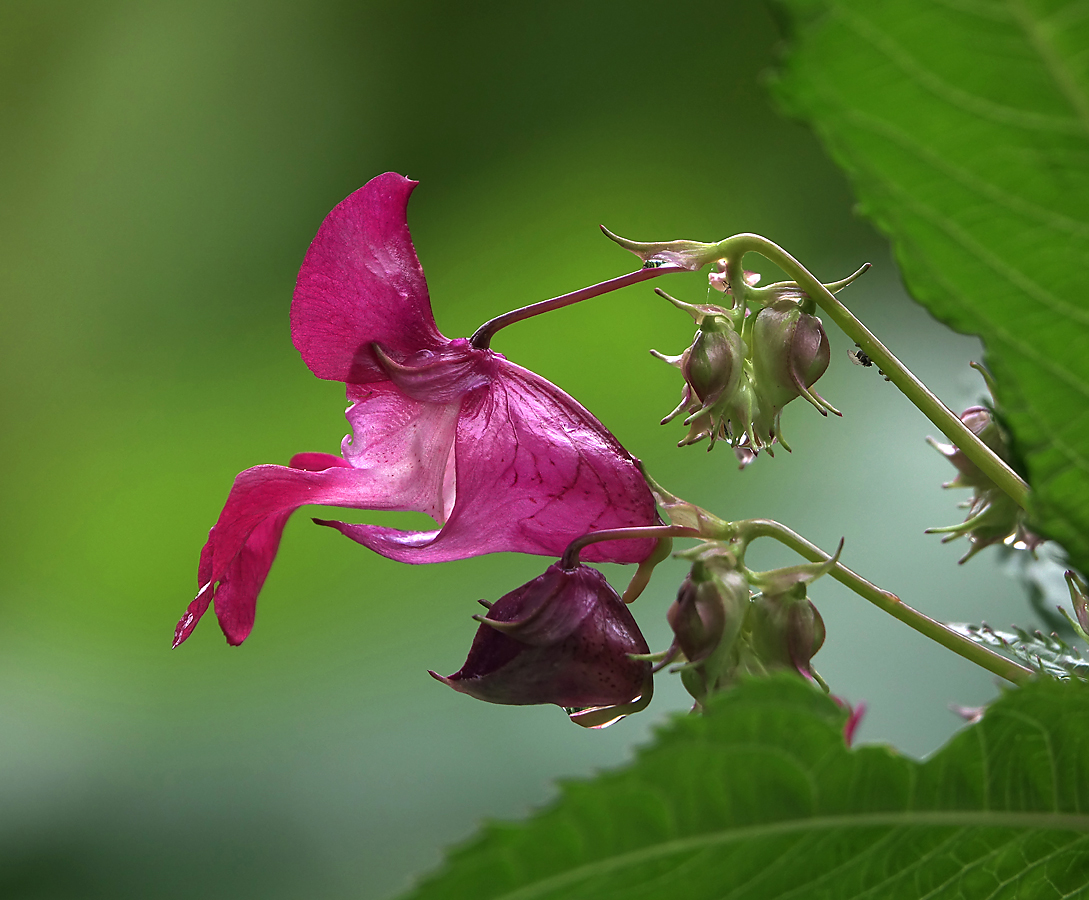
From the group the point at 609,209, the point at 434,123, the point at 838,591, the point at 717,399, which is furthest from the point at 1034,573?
the point at 434,123

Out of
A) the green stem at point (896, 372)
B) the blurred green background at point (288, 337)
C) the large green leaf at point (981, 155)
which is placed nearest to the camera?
the large green leaf at point (981, 155)

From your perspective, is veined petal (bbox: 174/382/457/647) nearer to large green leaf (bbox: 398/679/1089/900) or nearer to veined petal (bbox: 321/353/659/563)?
veined petal (bbox: 321/353/659/563)

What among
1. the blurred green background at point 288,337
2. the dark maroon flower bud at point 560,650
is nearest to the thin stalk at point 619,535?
the dark maroon flower bud at point 560,650

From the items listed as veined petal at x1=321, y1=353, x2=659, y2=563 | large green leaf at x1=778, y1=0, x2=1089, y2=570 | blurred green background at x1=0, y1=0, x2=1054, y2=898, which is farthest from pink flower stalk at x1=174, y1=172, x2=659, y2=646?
blurred green background at x1=0, y1=0, x2=1054, y2=898

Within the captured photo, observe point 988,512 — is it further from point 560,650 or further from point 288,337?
point 288,337

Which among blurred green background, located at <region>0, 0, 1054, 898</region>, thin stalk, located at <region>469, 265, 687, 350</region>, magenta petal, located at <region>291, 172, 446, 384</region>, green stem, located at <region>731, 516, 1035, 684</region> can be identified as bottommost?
green stem, located at <region>731, 516, 1035, 684</region>

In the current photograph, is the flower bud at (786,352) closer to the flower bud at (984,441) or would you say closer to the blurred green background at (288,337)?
the flower bud at (984,441)

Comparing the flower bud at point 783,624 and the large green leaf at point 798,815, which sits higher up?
the flower bud at point 783,624
